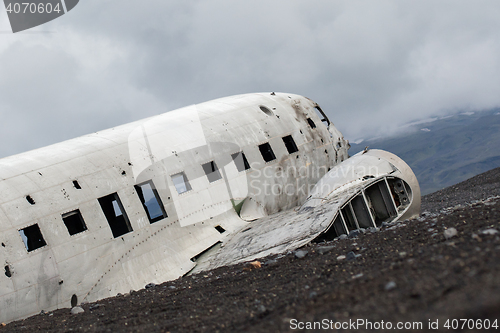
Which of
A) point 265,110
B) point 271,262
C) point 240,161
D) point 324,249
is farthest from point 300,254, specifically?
point 265,110

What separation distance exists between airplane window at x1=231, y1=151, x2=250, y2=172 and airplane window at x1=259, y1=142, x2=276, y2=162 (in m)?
0.93

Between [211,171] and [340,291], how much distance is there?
376 inches

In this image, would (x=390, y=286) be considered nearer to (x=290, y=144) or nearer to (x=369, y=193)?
(x=369, y=193)

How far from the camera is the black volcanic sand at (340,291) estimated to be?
142 inches

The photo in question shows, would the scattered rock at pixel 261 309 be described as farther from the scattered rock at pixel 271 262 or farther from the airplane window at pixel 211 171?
the airplane window at pixel 211 171

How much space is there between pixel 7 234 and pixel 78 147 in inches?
133

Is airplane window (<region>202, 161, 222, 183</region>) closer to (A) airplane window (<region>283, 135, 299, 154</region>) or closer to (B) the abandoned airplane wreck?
(B) the abandoned airplane wreck

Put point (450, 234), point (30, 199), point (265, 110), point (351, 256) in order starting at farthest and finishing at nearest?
point (265, 110)
point (30, 199)
point (351, 256)
point (450, 234)

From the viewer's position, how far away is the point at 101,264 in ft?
35.2

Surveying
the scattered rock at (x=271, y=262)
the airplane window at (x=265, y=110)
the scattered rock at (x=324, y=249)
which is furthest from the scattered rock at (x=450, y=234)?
the airplane window at (x=265, y=110)

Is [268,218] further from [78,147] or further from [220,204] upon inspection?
[78,147]

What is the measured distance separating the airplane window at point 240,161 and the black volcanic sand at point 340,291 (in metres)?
4.50

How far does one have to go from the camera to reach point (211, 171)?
13.9 metres

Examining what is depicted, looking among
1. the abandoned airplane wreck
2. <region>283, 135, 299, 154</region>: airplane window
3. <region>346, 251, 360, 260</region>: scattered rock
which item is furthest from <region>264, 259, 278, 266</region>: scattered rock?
<region>283, 135, 299, 154</region>: airplane window
